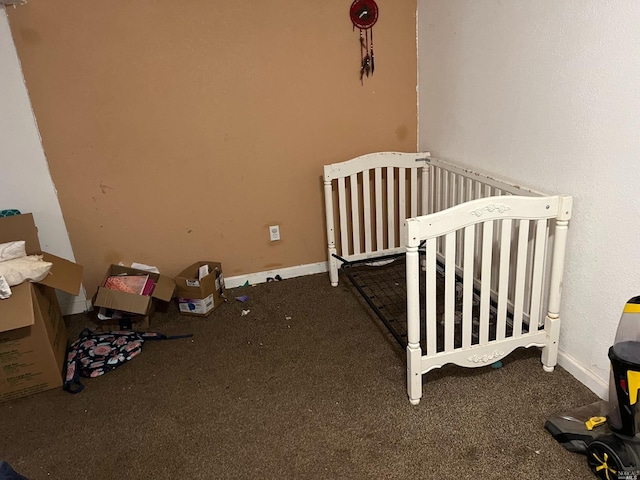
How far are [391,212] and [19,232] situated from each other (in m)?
2.09

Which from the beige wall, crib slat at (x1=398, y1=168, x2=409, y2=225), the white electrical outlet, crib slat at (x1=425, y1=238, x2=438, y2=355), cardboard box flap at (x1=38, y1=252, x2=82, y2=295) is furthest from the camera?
the white electrical outlet

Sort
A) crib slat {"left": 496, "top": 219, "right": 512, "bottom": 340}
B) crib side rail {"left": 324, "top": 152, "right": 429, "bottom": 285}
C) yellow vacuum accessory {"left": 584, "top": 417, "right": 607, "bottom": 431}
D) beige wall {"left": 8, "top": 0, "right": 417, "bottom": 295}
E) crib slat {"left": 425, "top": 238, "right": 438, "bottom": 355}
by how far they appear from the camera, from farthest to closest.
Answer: crib side rail {"left": 324, "top": 152, "right": 429, "bottom": 285}, beige wall {"left": 8, "top": 0, "right": 417, "bottom": 295}, crib slat {"left": 496, "top": 219, "right": 512, "bottom": 340}, crib slat {"left": 425, "top": 238, "right": 438, "bottom": 355}, yellow vacuum accessory {"left": 584, "top": 417, "right": 607, "bottom": 431}

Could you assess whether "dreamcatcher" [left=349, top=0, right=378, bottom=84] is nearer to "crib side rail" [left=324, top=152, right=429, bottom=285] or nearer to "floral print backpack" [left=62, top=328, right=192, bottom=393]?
"crib side rail" [left=324, top=152, right=429, bottom=285]

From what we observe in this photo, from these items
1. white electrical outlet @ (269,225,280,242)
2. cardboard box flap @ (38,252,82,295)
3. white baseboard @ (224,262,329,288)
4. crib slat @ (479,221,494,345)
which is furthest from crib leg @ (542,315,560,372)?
cardboard box flap @ (38,252,82,295)

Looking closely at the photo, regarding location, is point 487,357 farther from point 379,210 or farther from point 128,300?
point 128,300

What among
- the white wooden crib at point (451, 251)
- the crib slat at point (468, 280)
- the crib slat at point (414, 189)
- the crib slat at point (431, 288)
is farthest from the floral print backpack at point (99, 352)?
the crib slat at point (414, 189)

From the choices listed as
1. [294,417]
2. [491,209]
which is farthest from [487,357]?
[294,417]

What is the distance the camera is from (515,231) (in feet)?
7.43

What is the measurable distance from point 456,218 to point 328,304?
1.24m

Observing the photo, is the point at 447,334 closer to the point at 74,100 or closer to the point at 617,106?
the point at 617,106

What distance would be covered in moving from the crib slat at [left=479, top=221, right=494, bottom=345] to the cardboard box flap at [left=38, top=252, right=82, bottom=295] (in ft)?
6.12

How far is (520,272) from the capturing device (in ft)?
6.51

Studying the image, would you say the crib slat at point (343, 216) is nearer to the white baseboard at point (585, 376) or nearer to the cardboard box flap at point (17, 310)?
the white baseboard at point (585, 376)

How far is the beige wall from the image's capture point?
2559mm
